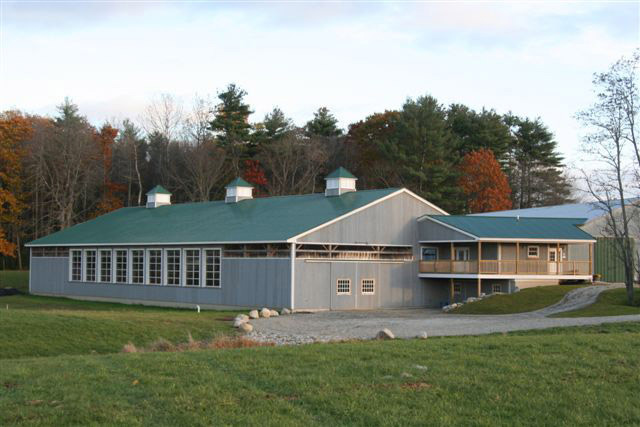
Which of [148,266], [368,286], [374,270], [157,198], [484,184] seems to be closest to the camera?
[368,286]

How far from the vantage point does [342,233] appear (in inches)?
1518

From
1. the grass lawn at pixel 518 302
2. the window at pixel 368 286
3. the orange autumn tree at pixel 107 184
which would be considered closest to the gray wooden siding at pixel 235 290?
Result: the window at pixel 368 286

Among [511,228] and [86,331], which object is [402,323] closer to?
[86,331]

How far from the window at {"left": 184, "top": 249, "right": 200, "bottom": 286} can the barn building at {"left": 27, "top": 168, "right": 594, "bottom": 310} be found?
6 cm

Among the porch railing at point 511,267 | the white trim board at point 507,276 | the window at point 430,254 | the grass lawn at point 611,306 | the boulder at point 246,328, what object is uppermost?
the window at point 430,254

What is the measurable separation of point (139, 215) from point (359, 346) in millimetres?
38391

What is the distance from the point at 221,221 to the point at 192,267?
331 centimetres

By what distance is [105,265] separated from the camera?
155 ft

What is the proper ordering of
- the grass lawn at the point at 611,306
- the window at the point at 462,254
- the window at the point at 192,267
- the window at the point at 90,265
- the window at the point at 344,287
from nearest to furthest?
the grass lawn at the point at 611,306
the window at the point at 344,287
the window at the point at 192,267
the window at the point at 462,254
the window at the point at 90,265

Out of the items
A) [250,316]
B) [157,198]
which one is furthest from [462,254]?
Result: [157,198]

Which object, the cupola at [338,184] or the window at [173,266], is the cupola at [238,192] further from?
the window at [173,266]

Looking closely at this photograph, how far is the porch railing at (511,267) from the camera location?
3872 cm

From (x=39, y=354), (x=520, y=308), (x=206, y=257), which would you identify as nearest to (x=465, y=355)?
(x=39, y=354)

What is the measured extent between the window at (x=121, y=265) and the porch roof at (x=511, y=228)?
16.7m
